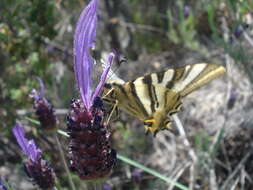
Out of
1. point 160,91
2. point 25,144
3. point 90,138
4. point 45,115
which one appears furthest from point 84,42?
point 45,115

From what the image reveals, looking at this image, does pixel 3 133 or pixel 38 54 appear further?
pixel 38 54

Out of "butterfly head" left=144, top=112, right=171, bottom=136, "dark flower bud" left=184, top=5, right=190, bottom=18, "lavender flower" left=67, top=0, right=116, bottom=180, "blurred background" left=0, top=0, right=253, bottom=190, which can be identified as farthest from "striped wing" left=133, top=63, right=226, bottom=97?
"dark flower bud" left=184, top=5, right=190, bottom=18

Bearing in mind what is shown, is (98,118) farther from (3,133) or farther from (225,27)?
(225,27)

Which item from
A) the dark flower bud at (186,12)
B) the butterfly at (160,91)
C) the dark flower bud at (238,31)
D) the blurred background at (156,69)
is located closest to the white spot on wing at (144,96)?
the butterfly at (160,91)

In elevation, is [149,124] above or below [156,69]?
above

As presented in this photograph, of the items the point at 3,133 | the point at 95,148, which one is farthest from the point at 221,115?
the point at 95,148

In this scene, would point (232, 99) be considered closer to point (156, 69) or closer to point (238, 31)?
point (238, 31)
